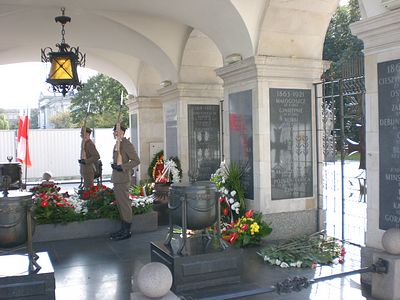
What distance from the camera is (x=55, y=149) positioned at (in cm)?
1972

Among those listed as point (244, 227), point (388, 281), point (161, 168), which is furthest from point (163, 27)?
point (388, 281)

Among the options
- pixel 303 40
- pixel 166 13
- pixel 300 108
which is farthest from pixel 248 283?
pixel 166 13

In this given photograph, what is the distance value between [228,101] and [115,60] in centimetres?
650

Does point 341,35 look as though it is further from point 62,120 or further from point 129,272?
point 62,120

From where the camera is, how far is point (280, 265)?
5.95 meters

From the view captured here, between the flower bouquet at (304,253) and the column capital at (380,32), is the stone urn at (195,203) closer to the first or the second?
the flower bouquet at (304,253)

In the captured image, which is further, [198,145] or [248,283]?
[198,145]

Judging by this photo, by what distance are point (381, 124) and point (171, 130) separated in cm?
730

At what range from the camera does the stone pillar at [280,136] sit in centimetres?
750

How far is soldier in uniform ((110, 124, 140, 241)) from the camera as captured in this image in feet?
24.4

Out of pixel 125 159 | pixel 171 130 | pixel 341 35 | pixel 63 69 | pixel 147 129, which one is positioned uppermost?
pixel 341 35

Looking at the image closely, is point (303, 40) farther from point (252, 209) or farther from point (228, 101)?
point (252, 209)

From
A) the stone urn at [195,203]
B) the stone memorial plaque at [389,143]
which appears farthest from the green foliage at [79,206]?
the stone memorial plaque at [389,143]

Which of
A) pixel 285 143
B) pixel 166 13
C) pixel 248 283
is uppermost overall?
pixel 166 13
